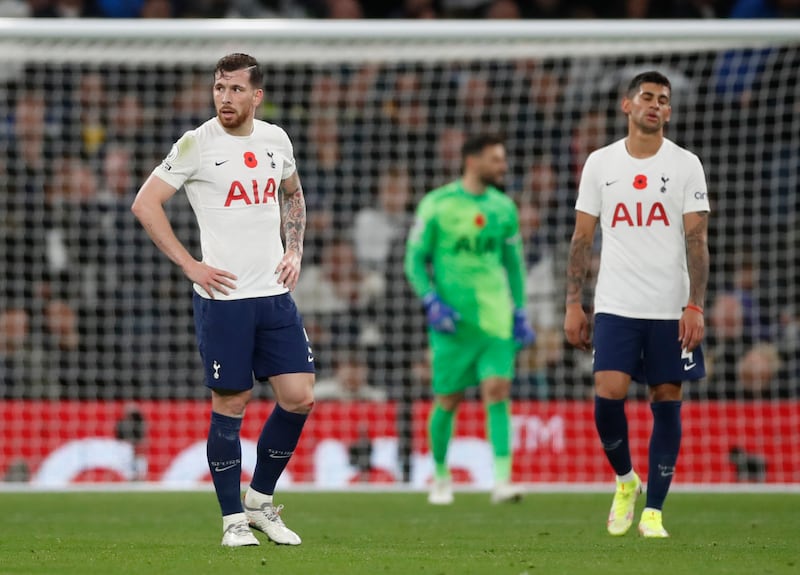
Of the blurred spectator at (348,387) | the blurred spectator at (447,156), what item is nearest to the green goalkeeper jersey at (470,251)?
the blurred spectator at (348,387)

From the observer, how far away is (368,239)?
514 inches

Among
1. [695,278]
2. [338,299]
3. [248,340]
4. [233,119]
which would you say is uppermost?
[233,119]

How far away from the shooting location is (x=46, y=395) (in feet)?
39.6

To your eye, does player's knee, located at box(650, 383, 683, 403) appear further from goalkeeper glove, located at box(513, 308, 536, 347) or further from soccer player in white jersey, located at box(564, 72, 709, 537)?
goalkeeper glove, located at box(513, 308, 536, 347)

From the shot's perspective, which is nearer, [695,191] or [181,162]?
[181,162]

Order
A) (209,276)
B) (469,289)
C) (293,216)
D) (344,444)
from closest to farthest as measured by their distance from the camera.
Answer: (209,276) < (293,216) < (469,289) < (344,444)

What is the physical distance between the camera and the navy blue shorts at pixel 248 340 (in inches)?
239

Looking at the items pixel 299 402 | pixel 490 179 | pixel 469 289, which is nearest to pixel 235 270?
pixel 299 402

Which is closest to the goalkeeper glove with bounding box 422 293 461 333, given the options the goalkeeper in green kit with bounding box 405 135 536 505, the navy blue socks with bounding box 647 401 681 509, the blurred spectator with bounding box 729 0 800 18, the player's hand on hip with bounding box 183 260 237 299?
the goalkeeper in green kit with bounding box 405 135 536 505

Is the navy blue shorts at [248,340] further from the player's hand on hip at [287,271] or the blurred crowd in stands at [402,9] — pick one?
the blurred crowd in stands at [402,9]

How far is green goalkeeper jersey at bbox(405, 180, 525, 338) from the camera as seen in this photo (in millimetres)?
9758

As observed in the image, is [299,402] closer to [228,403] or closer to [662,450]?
[228,403]

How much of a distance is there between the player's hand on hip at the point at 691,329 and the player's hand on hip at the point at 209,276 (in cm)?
211

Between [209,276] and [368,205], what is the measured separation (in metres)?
7.34
